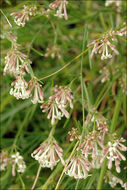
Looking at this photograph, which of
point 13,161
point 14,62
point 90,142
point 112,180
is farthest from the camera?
point 13,161

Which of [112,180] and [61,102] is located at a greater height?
[61,102]

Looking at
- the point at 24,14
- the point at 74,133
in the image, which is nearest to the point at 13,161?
the point at 74,133

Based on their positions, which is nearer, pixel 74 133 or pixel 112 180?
pixel 74 133

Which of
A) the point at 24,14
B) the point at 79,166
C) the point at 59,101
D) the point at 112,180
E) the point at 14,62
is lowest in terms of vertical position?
the point at 112,180

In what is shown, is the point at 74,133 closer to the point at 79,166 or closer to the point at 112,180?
the point at 79,166

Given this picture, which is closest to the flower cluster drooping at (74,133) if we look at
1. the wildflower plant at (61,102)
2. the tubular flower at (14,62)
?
the wildflower plant at (61,102)

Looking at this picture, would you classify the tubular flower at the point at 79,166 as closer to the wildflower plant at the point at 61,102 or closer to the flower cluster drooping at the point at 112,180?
the wildflower plant at the point at 61,102

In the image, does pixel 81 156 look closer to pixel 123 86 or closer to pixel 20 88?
pixel 20 88

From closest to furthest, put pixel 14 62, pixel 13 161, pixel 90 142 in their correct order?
pixel 90 142 → pixel 14 62 → pixel 13 161

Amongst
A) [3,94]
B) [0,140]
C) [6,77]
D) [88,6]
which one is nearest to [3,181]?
[0,140]
